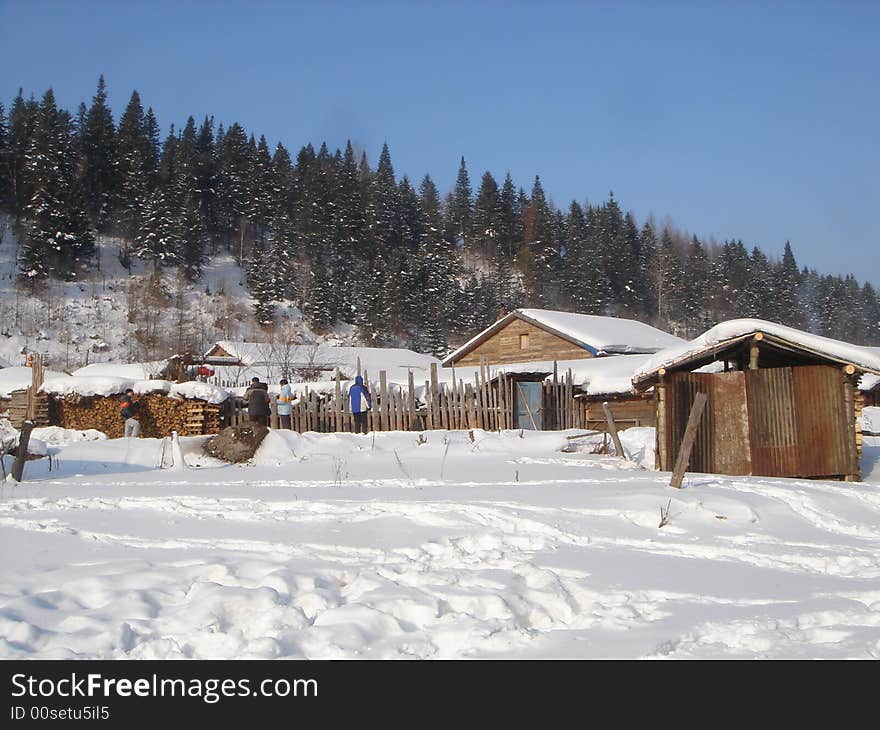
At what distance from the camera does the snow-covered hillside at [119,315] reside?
5075 centimetres


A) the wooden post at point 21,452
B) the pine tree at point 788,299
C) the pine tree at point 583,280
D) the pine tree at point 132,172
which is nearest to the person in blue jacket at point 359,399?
the wooden post at point 21,452

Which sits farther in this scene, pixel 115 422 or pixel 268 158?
pixel 268 158

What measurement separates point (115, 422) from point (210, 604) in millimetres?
17988

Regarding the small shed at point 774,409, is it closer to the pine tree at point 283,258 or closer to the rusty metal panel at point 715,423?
the rusty metal panel at point 715,423

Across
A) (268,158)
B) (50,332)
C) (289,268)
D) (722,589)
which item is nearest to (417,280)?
(289,268)

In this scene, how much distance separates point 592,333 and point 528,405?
642 inches

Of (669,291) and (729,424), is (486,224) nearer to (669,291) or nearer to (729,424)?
(669,291)

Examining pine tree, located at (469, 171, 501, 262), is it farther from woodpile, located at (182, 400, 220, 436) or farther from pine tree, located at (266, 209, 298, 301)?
woodpile, located at (182, 400, 220, 436)

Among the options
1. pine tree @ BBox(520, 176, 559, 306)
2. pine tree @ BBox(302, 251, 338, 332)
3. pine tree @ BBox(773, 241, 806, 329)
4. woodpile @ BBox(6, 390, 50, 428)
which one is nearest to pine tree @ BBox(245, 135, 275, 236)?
pine tree @ BBox(302, 251, 338, 332)

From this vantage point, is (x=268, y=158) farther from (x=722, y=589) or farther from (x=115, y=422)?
(x=722, y=589)

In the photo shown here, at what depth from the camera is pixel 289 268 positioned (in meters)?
68.1

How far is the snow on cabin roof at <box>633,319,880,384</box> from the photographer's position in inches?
496

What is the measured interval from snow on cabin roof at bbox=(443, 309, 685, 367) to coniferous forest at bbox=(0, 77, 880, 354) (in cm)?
2319
